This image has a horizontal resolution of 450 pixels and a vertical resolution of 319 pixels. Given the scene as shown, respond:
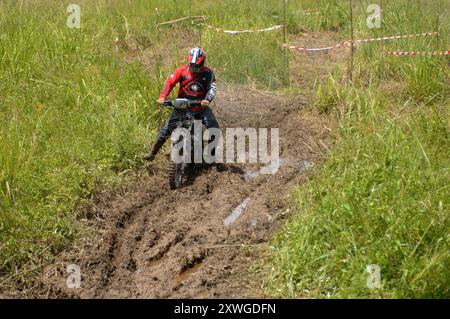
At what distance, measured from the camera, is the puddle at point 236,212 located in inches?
318

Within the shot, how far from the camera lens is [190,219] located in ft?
26.7

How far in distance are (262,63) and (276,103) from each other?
1.26 meters

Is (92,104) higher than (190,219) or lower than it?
higher

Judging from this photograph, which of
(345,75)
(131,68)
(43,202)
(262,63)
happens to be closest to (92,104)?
(131,68)

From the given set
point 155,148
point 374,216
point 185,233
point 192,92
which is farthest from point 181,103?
point 374,216

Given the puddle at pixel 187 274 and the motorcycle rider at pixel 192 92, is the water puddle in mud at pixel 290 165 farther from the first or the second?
the puddle at pixel 187 274

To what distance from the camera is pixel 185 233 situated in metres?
7.83

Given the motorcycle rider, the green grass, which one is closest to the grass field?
the green grass

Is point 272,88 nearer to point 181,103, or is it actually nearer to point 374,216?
point 181,103

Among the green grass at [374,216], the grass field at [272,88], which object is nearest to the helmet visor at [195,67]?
the grass field at [272,88]

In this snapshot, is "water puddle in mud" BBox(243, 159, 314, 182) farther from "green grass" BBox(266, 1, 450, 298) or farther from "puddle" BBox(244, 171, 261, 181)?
"green grass" BBox(266, 1, 450, 298)

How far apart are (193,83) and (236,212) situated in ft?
6.45

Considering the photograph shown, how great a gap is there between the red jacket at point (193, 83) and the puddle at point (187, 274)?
2820 millimetres

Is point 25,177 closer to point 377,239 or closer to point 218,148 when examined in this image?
point 218,148
